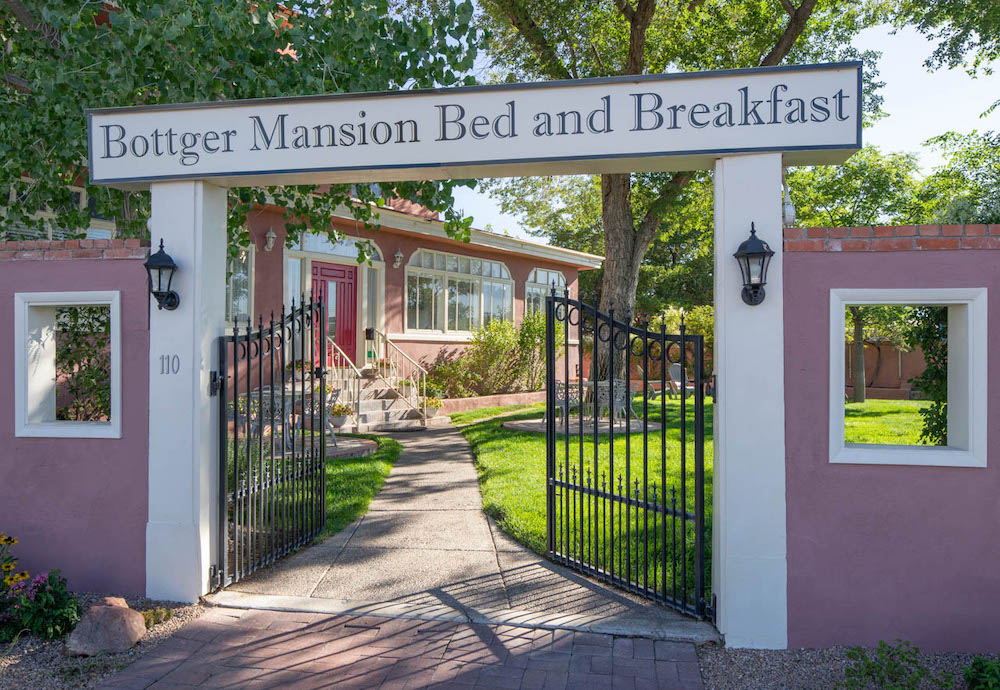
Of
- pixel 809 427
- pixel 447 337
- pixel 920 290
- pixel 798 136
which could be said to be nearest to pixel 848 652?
pixel 809 427

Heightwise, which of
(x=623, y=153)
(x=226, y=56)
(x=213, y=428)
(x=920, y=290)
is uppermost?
(x=226, y=56)

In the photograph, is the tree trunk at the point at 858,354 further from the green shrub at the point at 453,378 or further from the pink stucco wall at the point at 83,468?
the pink stucco wall at the point at 83,468

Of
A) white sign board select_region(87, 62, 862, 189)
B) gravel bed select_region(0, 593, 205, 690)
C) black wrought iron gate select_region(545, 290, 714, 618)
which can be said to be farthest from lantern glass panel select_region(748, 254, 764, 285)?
gravel bed select_region(0, 593, 205, 690)

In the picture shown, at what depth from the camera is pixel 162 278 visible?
4.55 metres

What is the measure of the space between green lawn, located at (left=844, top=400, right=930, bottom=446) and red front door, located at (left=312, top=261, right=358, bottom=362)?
30.7ft

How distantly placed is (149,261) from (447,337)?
1236 cm

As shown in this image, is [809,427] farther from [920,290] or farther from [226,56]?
[226,56]

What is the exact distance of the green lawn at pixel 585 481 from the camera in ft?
16.9

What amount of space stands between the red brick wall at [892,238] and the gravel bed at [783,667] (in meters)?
2.28

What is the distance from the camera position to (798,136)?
13.0 feet

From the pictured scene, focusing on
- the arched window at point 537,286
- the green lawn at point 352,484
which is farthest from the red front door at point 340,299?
the arched window at point 537,286

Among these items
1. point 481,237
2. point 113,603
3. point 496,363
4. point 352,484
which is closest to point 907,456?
point 113,603

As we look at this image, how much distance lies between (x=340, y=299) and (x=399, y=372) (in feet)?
6.52

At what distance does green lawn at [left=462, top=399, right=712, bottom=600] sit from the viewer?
16.9ft
